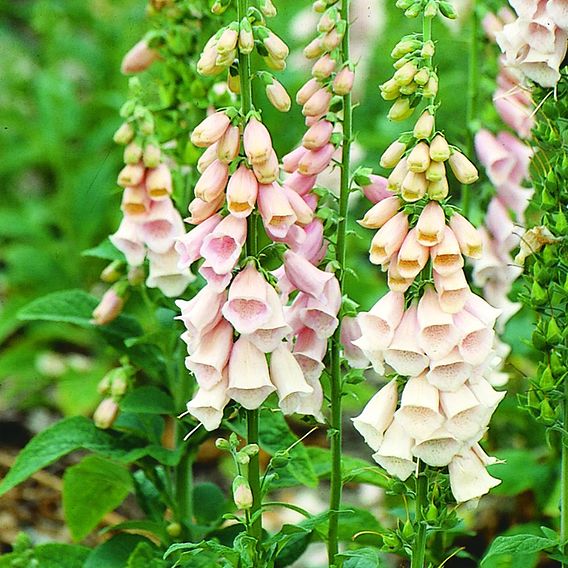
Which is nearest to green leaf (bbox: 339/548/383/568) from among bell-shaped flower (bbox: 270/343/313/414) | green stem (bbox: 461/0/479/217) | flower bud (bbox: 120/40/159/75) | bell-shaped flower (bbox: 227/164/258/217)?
bell-shaped flower (bbox: 270/343/313/414)

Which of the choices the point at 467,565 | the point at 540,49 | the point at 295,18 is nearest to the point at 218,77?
the point at 540,49

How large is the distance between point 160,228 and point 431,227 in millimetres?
908

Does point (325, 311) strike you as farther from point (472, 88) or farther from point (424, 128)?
point (472, 88)

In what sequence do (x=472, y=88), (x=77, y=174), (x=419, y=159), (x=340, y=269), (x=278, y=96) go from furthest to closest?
(x=77, y=174)
(x=472, y=88)
(x=340, y=269)
(x=278, y=96)
(x=419, y=159)

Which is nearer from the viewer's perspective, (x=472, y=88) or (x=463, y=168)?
(x=463, y=168)

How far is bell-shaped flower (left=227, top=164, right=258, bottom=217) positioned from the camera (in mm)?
1970

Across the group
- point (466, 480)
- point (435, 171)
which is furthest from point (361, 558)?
point (435, 171)

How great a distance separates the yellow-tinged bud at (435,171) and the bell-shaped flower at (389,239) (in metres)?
A: 0.10

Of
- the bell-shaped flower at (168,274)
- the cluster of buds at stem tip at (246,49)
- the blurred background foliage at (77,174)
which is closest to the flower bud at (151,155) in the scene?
the bell-shaped flower at (168,274)

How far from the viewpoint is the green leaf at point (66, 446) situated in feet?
8.53

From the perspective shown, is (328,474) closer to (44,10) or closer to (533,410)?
(533,410)

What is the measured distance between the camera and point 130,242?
8.64 ft

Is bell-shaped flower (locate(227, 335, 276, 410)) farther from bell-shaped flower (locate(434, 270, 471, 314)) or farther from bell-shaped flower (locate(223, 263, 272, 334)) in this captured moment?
bell-shaped flower (locate(434, 270, 471, 314))

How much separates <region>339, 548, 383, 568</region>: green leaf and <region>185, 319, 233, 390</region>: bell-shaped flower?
40 centimetres
